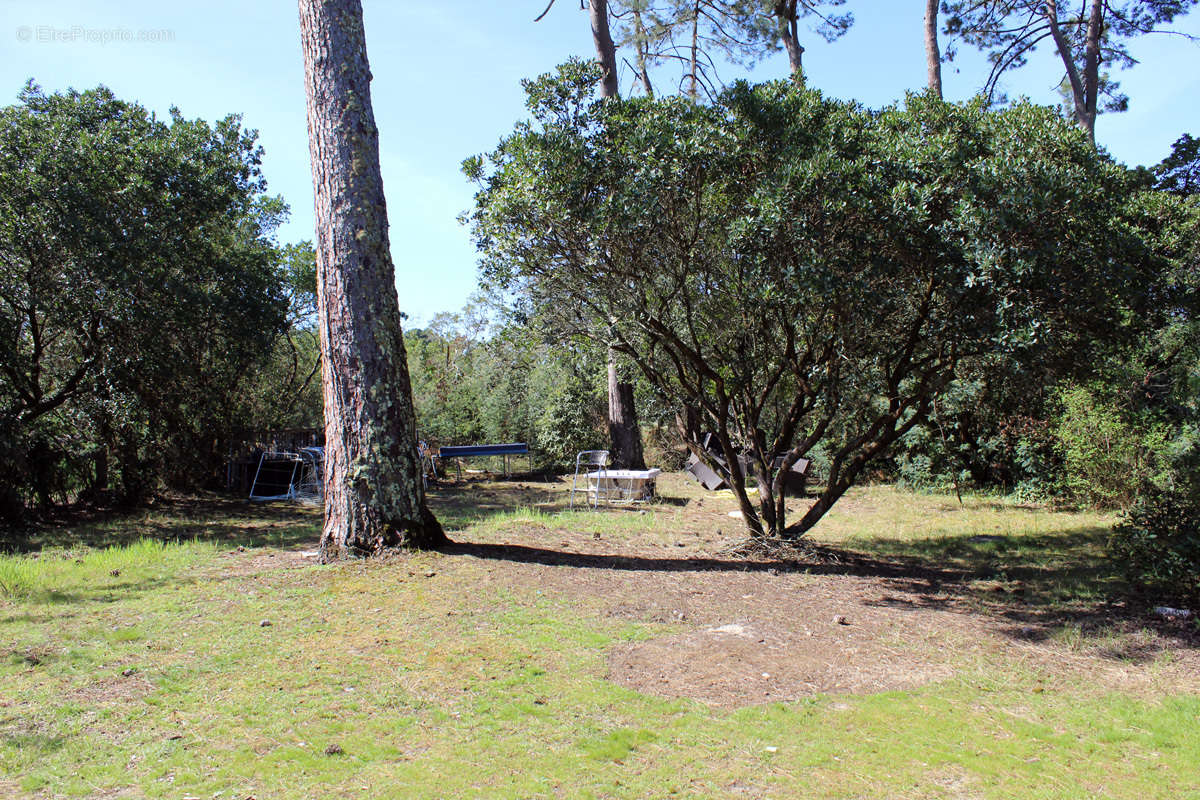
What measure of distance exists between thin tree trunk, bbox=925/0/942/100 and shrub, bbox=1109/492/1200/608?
9.16m

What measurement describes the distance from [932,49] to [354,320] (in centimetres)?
1138

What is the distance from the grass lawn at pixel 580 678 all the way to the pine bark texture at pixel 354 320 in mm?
463

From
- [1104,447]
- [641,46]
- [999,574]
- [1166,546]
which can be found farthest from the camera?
[641,46]

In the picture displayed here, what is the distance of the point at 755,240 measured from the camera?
5.70m

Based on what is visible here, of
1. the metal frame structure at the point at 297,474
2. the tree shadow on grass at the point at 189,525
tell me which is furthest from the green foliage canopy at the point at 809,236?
the metal frame structure at the point at 297,474

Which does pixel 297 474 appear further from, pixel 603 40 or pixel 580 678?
pixel 580 678

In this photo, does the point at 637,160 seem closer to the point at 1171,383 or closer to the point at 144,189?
the point at 144,189

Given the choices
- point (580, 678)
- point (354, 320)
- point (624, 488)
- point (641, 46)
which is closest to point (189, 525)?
point (354, 320)

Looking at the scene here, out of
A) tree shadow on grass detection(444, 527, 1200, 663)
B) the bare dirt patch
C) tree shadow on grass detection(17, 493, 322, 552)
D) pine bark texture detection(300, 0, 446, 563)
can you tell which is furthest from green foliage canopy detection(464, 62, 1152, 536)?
tree shadow on grass detection(17, 493, 322, 552)

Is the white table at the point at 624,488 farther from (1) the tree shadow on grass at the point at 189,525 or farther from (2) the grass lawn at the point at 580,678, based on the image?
(2) the grass lawn at the point at 580,678

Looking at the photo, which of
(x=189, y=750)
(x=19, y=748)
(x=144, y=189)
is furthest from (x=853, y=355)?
(x=144, y=189)

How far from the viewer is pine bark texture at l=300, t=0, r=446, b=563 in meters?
6.29

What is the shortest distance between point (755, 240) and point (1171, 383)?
708cm

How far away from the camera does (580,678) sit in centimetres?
392
